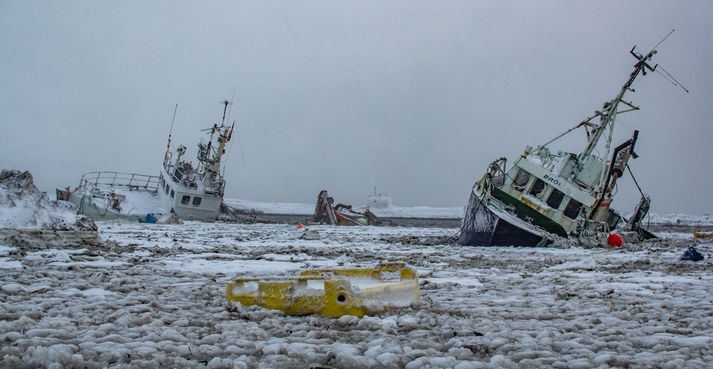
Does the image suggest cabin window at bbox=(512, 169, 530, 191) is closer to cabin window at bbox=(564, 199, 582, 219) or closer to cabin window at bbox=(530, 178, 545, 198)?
cabin window at bbox=(530, 178, 545, 198)

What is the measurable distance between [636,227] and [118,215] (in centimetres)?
2439

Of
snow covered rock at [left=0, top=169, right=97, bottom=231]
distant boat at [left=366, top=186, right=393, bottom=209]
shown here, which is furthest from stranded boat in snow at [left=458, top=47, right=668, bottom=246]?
distant boat at [left=366, top=186, right=393, bottom=209]

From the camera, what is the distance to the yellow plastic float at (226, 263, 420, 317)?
11.5 feet

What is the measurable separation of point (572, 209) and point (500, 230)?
3.15m

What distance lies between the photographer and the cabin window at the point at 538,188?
1611 centimetres

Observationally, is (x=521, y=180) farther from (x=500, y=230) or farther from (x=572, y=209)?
(x=500, y=230)

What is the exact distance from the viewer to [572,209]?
52.0 feet

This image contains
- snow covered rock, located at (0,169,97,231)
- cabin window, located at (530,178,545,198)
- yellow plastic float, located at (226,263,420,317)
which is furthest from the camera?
cabin window, located at (530,178,545,198)

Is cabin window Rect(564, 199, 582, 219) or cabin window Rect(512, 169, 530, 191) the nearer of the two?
cabin window Rect(564, 199, 582, 219)

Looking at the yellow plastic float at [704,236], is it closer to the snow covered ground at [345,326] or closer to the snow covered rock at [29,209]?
the snow covered ground at [345,326]

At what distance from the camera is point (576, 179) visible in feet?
56.4

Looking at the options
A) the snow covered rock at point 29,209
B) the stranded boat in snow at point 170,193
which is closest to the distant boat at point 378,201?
the stranded boat in snow at point 170,193

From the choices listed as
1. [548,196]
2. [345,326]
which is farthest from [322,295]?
[548,196]

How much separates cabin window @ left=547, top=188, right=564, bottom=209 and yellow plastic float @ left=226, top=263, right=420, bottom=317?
42.8 ft
